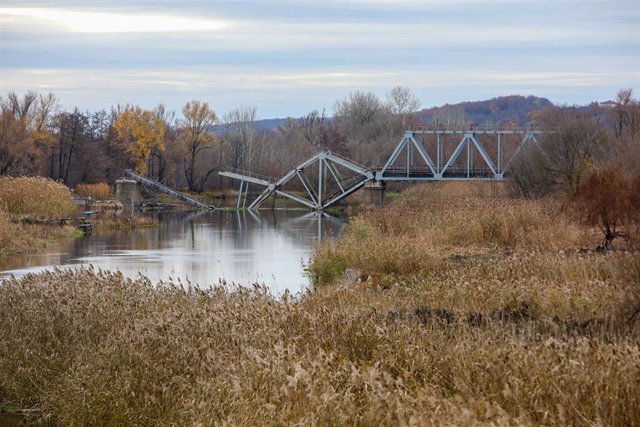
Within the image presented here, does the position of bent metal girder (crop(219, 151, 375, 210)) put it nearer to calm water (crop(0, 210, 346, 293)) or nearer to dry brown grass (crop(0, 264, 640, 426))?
calm water (crop(0, 210, 346, 293))

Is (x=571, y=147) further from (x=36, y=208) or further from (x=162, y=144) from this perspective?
(x=162, y=144)

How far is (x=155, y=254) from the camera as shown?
3216cm

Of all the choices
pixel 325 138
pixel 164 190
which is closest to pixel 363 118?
pixel 325 138

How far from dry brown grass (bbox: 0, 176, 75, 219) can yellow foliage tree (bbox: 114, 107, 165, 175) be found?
3833cm

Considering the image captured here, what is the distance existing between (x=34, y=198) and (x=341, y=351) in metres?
33.5

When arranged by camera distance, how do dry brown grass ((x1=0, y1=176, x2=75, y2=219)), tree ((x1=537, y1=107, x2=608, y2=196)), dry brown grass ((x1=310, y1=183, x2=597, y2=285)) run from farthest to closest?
dry brown grass ((x1=0, y1=176, x2=75, y2=219)), tree ((x1=537, y1=107, x2=608, y2=196)), dry brown grass ((x1=310, y1=183, x2=597, y2=285))

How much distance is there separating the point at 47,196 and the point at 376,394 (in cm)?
3638

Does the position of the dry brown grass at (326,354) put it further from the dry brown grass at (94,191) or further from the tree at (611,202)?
the dry brown grass at (94,191)

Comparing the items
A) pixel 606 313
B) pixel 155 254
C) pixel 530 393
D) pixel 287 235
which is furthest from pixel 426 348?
pixel 287 235

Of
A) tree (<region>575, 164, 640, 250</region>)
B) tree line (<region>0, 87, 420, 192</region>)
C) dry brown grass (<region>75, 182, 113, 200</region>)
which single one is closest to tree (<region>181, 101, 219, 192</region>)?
tree line (<region>0, 87, 420, 192</region>)

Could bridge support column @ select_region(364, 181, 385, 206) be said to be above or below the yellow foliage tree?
below

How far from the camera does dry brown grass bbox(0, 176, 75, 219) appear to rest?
40.4 m

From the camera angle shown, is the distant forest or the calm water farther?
the distant forest

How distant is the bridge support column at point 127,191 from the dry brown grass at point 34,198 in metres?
24.8
